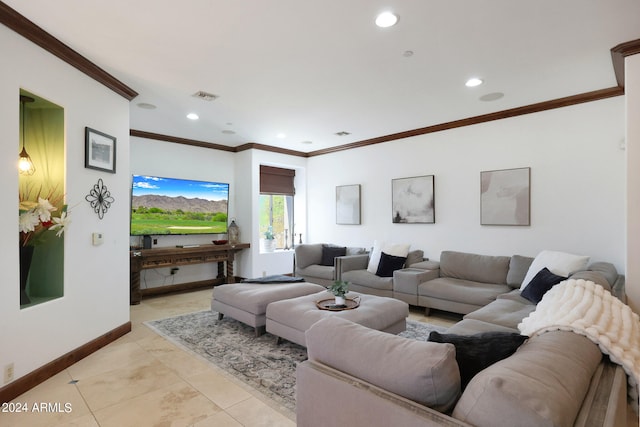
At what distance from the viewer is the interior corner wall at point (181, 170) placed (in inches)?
217

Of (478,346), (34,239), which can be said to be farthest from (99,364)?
(478,346)

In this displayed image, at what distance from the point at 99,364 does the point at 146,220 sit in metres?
2.90

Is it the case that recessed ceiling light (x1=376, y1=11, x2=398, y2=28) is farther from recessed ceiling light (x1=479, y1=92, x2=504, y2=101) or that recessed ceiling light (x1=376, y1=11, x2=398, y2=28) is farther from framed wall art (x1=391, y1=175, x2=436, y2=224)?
framed wall art (x1=391, y1=175, x2=436, y2=224)

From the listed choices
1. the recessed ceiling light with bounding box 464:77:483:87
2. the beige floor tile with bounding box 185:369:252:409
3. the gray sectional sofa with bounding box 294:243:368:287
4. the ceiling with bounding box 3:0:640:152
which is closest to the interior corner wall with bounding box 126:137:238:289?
the ceiling with bounding box 3:0:640:152

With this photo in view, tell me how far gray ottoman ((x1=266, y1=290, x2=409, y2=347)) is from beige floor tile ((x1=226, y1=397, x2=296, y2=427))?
71 cm

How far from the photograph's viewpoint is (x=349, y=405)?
4.17ft

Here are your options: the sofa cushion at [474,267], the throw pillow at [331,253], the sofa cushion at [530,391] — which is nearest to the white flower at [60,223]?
the sofa cushion at [530,391]

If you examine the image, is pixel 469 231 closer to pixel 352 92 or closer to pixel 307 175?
pixel 352 92

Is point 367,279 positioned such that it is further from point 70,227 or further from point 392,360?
point 392,360

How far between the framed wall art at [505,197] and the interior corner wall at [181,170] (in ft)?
13.8

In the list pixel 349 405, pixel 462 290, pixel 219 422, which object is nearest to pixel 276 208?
pixel 462 290

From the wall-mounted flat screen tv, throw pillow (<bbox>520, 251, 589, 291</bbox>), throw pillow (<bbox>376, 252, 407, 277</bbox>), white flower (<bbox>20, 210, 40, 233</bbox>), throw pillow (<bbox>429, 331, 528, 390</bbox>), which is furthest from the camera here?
the wall-mounted flat screen tv

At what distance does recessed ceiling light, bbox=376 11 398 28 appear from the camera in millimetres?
2342

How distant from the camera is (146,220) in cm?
543
